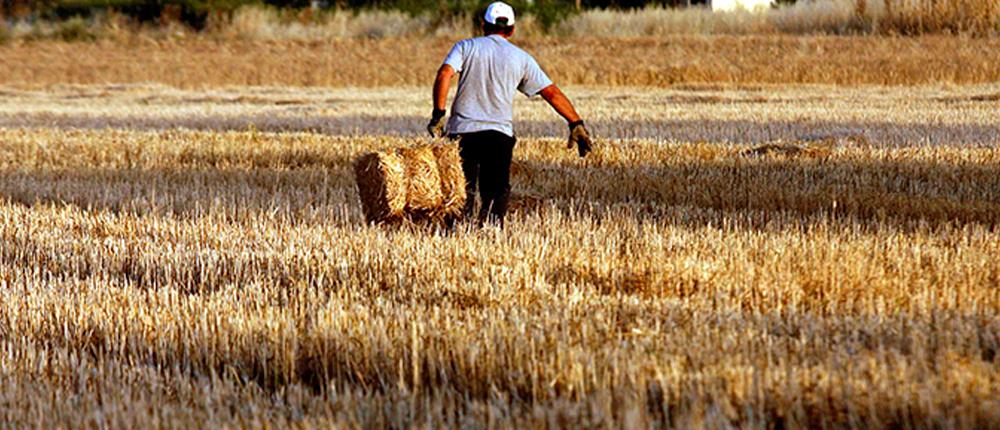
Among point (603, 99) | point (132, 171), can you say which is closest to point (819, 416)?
point (132, 171)

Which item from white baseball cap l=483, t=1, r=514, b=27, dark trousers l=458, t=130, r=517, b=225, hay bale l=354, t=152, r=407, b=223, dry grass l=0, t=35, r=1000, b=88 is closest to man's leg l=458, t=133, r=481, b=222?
dark trousers l=458, t=130, r=517, b=225

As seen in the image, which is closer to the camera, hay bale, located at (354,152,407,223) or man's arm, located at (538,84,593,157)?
hay bale, located at (354,152,407,223)

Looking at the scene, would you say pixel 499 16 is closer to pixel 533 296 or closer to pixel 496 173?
pixel 496 173

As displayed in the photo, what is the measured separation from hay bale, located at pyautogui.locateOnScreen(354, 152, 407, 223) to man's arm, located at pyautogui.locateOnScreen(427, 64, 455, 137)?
0.96ft

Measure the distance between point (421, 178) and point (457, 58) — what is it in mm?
715

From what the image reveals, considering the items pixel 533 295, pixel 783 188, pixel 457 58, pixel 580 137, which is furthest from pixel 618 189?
pixel 533 295

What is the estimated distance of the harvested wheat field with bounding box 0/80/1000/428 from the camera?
4.09m

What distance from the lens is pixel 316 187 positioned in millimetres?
11328

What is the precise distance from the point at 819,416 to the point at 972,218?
5.46m

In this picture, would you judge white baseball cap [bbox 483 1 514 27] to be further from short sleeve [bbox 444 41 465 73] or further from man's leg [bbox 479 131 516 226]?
man's leg [bbox 479 131 516 226]

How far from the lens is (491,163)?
847 centimetres

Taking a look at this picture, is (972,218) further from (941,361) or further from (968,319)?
(941,361)

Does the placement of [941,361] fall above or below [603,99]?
above

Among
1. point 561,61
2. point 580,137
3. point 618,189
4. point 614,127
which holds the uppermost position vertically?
point 580,137
